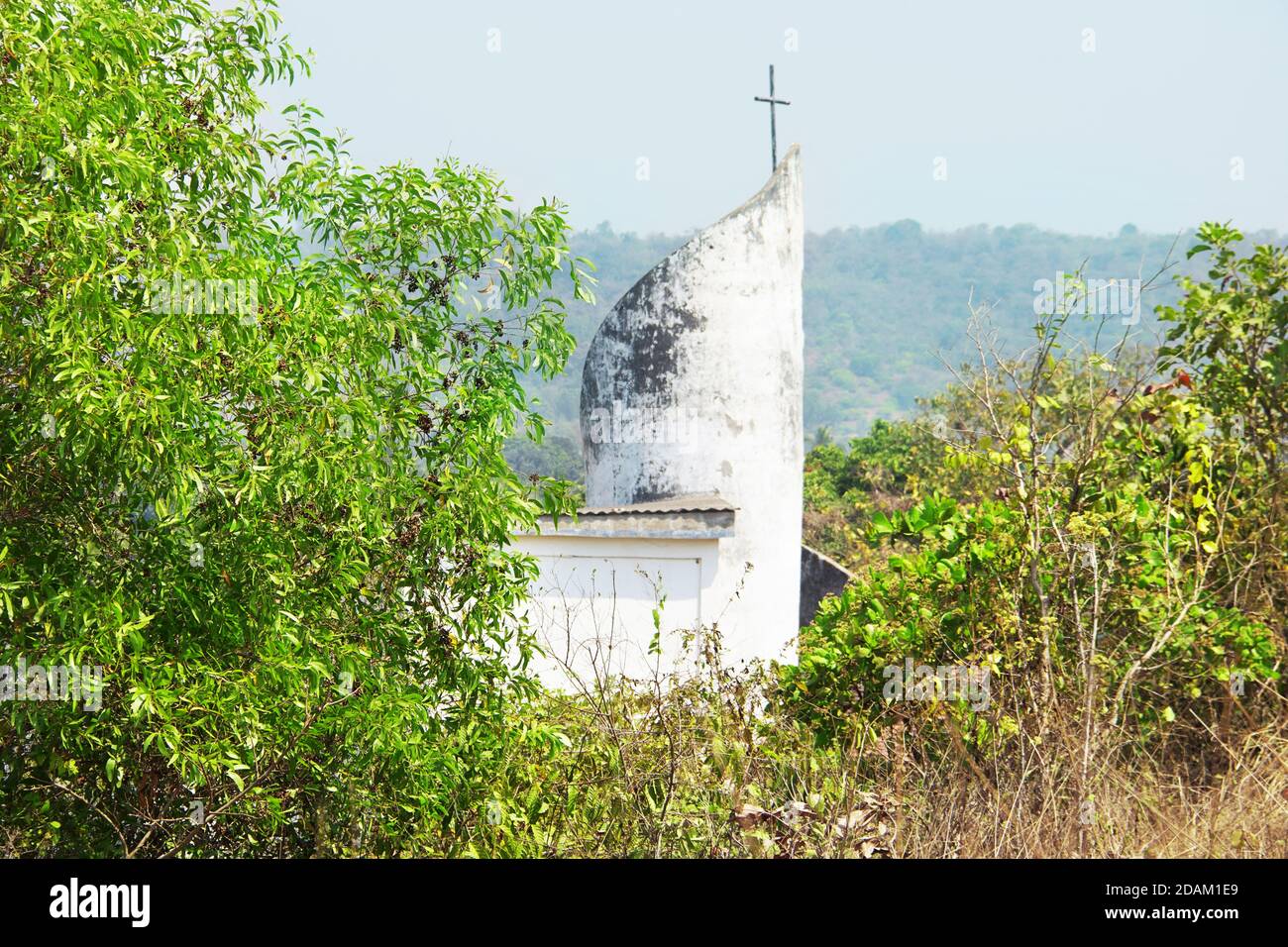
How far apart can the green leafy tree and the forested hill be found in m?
121

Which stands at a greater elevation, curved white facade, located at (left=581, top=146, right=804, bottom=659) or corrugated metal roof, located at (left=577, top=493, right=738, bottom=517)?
curved white facade, located at (left=581, top=146, right=804, bottom=659)

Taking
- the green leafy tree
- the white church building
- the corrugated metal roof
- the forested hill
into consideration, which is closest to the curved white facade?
the white church building

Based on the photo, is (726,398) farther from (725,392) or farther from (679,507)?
(679,507)

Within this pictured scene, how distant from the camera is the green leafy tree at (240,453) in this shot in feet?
16.6

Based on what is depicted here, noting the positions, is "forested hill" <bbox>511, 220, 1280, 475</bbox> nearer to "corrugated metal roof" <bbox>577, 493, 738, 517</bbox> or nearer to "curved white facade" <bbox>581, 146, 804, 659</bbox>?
"curved white facade" <bbox>581, 146, 804, 659</bbox>

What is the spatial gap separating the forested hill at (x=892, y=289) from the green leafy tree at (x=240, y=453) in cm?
12094

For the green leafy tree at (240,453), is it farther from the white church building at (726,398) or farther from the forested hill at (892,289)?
the forested hill at (892,289)

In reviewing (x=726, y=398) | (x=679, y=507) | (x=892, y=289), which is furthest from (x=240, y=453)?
(x=892, y=289)

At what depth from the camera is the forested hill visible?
148m

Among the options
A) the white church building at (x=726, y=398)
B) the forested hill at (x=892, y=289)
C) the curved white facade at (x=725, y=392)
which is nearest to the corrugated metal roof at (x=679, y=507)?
the white church building at (x=726, y=398)

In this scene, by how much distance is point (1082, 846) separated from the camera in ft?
20.3

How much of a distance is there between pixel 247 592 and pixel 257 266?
1.45 metres

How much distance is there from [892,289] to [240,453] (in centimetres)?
16706

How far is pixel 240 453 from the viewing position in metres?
5.48
